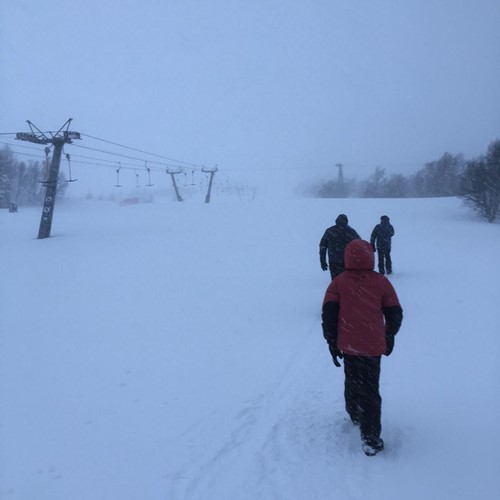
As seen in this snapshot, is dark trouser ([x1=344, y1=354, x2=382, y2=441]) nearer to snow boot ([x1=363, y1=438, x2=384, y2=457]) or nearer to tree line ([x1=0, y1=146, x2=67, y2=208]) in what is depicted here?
snow boot ([x1=363, y1=438, x2=384, y2=457])

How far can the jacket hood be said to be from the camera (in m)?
3.74

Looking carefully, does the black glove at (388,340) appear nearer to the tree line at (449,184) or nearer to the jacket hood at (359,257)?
the jacket hood at (359,257)

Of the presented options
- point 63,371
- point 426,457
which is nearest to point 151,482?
point 426,457

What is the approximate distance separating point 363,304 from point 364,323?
18cm

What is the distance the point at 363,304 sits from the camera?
3742 millimetres

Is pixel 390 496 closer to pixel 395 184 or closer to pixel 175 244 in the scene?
pixel 175 244

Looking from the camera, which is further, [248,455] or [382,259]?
[382,259]

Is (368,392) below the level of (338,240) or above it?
below

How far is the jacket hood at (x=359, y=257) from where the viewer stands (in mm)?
3740

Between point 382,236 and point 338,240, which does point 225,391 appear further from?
point 382,236

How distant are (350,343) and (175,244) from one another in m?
18.3

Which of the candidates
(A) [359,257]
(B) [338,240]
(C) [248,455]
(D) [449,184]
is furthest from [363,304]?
(D) [449,184]

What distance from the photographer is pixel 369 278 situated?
3.75 m

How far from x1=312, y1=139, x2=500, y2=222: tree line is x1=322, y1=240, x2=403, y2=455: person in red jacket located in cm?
3394
